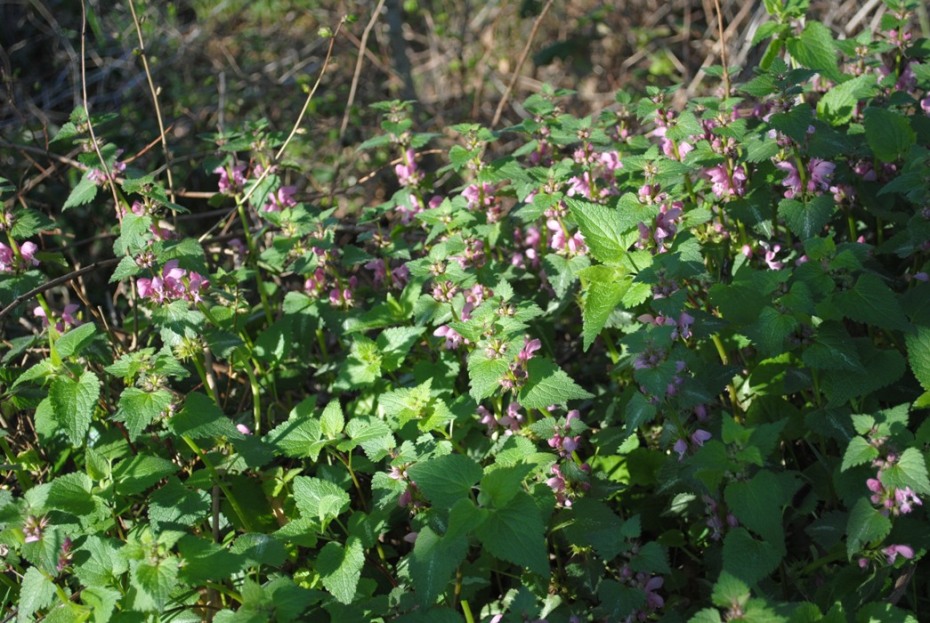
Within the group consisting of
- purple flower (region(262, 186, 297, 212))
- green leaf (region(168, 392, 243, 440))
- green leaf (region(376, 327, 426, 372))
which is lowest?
green leaf (region(376, 327, 426, 372))

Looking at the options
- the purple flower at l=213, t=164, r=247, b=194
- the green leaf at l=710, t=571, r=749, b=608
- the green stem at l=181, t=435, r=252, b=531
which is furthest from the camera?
the purple flower at l=213, t=164, r=247, b=194

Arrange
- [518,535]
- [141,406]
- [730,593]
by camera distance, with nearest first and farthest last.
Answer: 1. [730,593]
2. [518,535]
3. [141,406]

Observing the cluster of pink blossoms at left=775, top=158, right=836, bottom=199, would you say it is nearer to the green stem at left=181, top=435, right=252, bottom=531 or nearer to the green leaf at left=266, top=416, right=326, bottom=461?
the green leaf at left=266, top=416, right=326, bottom=461

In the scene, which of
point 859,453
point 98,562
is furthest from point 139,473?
point 859,453

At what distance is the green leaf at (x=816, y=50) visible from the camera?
3.02 metres

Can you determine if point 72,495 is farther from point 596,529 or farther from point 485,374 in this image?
point 596,529

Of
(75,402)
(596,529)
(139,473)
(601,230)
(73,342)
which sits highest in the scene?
(601,230)

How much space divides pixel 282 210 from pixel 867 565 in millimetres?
2308

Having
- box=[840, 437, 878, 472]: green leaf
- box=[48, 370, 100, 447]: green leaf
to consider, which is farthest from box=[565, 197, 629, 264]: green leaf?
box=[48, 370, 100, 447]: green leaf

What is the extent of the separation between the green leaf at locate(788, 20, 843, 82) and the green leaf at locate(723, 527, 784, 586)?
64.0 inches

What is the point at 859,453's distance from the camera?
220cm

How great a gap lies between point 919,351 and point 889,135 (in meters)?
0.79

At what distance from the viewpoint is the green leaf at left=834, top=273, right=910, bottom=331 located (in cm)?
235

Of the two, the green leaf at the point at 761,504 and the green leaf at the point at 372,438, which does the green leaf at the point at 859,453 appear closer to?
the green leaf at the point at 761,504
